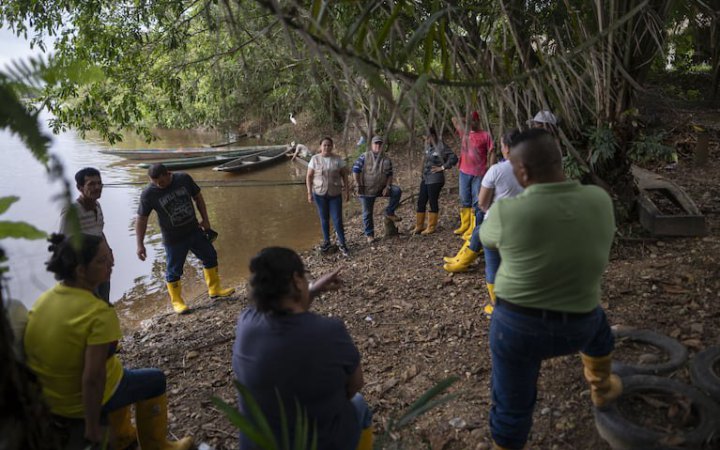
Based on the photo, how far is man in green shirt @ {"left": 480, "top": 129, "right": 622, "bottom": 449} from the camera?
2217 mm

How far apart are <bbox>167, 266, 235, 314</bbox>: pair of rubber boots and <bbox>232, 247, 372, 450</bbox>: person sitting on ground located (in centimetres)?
459

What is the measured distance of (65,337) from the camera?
2.46 m

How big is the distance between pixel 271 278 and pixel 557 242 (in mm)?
1235

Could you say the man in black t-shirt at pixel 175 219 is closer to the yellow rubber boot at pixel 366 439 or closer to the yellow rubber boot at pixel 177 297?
the yellow rubber boot at pixel 177 297

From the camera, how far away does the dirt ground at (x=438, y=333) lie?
3.33m

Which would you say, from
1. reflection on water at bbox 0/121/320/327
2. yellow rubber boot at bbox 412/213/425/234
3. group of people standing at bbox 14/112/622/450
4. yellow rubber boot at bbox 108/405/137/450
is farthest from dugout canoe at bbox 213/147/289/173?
group of people standing at bbox 14/112/622/450

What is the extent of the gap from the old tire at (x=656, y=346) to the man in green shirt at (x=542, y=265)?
1.02 m

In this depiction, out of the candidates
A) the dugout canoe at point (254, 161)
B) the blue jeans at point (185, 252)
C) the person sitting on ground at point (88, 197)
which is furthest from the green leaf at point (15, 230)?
the dugout canoe at point (254, 161)

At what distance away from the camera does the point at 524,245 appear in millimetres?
2266

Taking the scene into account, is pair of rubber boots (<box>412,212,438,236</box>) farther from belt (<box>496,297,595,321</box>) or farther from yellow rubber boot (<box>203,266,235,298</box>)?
belt (<box>496,297,595,321</box>)

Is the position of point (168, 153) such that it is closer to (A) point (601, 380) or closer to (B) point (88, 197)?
(B) point (88, 197)

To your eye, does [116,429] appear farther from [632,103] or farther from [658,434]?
[632,103]

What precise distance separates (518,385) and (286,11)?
194cm

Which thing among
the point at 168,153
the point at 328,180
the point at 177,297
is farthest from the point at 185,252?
the point at 168,153
